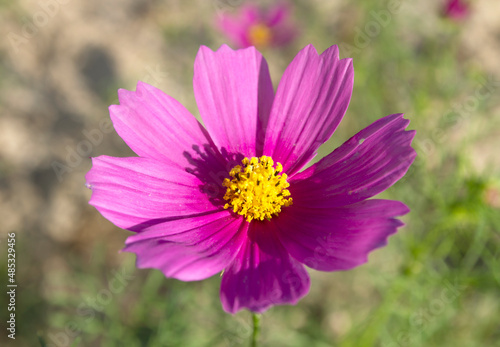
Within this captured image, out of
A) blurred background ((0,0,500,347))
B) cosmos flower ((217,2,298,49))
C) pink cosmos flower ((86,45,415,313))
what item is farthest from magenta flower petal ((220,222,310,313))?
cosmos flower ((217,2,298,49))

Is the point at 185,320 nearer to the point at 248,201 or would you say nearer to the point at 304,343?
the point at 304,343

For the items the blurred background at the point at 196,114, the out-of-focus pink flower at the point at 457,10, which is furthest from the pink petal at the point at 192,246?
the out-of-focus pink flower at the point at 457,10

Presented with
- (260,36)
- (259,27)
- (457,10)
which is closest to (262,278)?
(457,10)

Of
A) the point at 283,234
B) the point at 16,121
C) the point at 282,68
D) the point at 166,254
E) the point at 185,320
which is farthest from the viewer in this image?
the point at 282,68

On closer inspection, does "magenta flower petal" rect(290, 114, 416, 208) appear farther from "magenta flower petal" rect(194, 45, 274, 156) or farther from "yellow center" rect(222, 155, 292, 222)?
"magenta flower petal" rect(194, 45, 274, 156)

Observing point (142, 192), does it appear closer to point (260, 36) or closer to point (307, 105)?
point (307, 105)

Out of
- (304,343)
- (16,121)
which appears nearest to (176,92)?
(16,121)
